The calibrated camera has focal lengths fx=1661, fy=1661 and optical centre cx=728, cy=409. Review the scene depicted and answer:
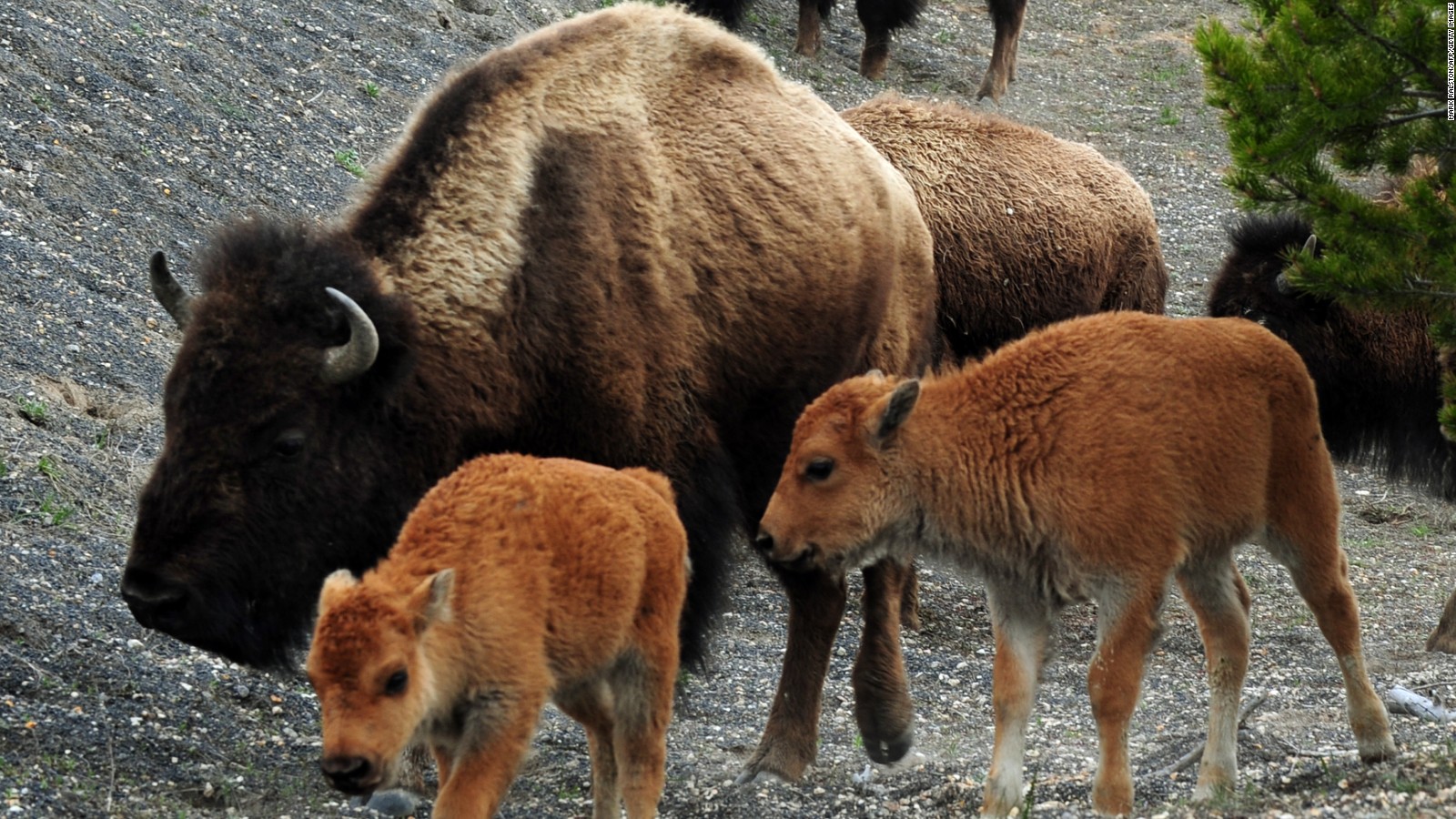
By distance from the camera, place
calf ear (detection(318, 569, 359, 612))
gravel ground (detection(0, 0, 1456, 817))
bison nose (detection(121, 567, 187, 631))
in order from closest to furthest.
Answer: calf ear (detection(318, 569, 359, 612)), bison nose (detection(121, 567, 187, 631)), gravel ground (detection(0, 0, 1456, 817))

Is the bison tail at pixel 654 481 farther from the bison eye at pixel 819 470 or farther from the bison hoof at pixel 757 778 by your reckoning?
the bison hoof at pixel 757 778

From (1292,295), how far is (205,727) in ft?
22.3

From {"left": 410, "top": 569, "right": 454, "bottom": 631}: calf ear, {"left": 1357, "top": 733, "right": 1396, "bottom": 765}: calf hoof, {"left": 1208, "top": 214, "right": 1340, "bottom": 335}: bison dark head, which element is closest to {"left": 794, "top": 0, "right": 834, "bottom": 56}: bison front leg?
{"left": 1208, "top": 214, "right": 1340, "bottom": 335}: bison dark head

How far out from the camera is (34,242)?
9.45m

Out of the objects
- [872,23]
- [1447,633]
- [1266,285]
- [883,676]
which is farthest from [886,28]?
[883,676]

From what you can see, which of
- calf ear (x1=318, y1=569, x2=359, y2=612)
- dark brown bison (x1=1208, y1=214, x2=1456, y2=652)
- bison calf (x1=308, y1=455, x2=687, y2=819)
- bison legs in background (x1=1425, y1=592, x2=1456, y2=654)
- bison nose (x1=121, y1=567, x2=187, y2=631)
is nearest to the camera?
bison calf (x1=308, y1=455, x2=687, y2=819)

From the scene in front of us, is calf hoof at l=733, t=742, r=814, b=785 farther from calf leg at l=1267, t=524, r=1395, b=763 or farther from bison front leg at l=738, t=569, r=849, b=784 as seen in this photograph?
calf leg at l=1267, t=524, r=1395, b=763

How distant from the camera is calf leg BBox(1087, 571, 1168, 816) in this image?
5395 mm

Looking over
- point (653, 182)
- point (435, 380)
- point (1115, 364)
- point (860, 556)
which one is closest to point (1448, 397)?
point (1115, 364)

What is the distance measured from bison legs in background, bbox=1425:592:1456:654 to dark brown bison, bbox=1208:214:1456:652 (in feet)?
4.90

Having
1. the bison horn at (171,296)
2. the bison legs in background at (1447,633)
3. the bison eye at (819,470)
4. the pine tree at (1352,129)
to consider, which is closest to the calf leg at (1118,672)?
the bison eye at (819,470)

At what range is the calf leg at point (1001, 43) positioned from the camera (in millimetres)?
19703

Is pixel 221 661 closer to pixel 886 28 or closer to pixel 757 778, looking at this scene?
pixel 757 778

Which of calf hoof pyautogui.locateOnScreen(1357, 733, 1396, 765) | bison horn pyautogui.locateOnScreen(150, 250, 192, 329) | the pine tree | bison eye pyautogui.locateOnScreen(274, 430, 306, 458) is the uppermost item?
the pine tree
